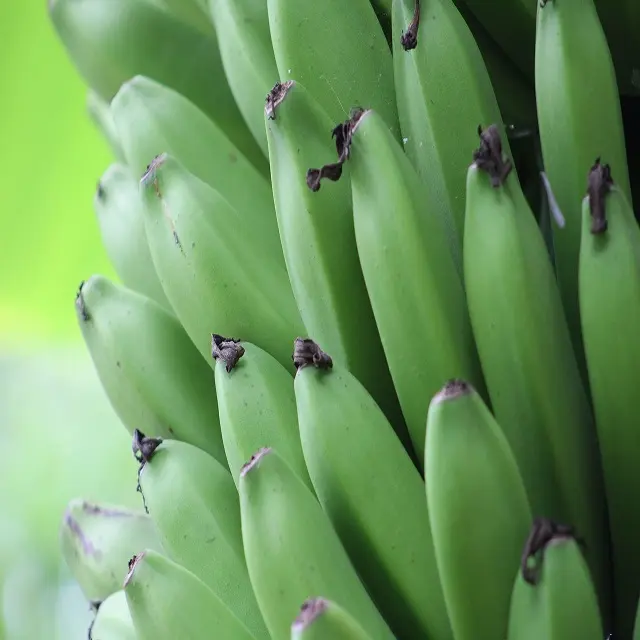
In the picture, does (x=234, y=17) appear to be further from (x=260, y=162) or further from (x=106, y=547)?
(x=106, y=547)

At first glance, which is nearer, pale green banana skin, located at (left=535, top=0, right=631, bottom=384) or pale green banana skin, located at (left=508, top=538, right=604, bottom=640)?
pale green banana skin, located at (left=508, top=538, right=604, bottom=640)

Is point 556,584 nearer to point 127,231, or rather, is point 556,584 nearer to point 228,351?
point 228,351

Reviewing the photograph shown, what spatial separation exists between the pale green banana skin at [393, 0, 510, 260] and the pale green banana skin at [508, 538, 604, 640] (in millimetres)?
205

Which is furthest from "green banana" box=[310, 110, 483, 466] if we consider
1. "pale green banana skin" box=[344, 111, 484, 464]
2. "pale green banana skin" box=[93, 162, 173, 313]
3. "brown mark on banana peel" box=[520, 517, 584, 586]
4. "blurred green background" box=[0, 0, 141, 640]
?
"blurred green background" box=[0, 0, 141, 640]

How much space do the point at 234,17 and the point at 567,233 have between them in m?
0.29

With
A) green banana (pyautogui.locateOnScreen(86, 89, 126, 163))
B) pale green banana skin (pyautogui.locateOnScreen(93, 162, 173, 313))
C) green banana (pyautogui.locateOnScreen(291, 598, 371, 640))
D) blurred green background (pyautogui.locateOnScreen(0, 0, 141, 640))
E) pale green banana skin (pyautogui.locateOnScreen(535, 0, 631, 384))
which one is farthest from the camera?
blurred green background (pyautogui.locateOnScreen(0, 0, 141, 640))

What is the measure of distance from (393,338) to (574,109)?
0.17 m

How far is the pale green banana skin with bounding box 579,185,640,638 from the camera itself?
1.44ft

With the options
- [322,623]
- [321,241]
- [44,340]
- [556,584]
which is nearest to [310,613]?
[322,623]

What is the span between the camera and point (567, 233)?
529mm

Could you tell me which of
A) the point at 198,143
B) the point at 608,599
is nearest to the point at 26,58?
the point at 198,143

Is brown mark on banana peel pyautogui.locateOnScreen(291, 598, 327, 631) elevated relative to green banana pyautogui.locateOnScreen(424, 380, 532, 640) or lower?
lower

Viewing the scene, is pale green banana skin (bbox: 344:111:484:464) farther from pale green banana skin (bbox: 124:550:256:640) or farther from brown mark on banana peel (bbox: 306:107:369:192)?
pale green banana skin (bbox: 124:550:256:640)

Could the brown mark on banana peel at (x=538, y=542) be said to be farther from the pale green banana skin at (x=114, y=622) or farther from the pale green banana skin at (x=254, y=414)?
the pale green banana skin at (x=114, y=622)
